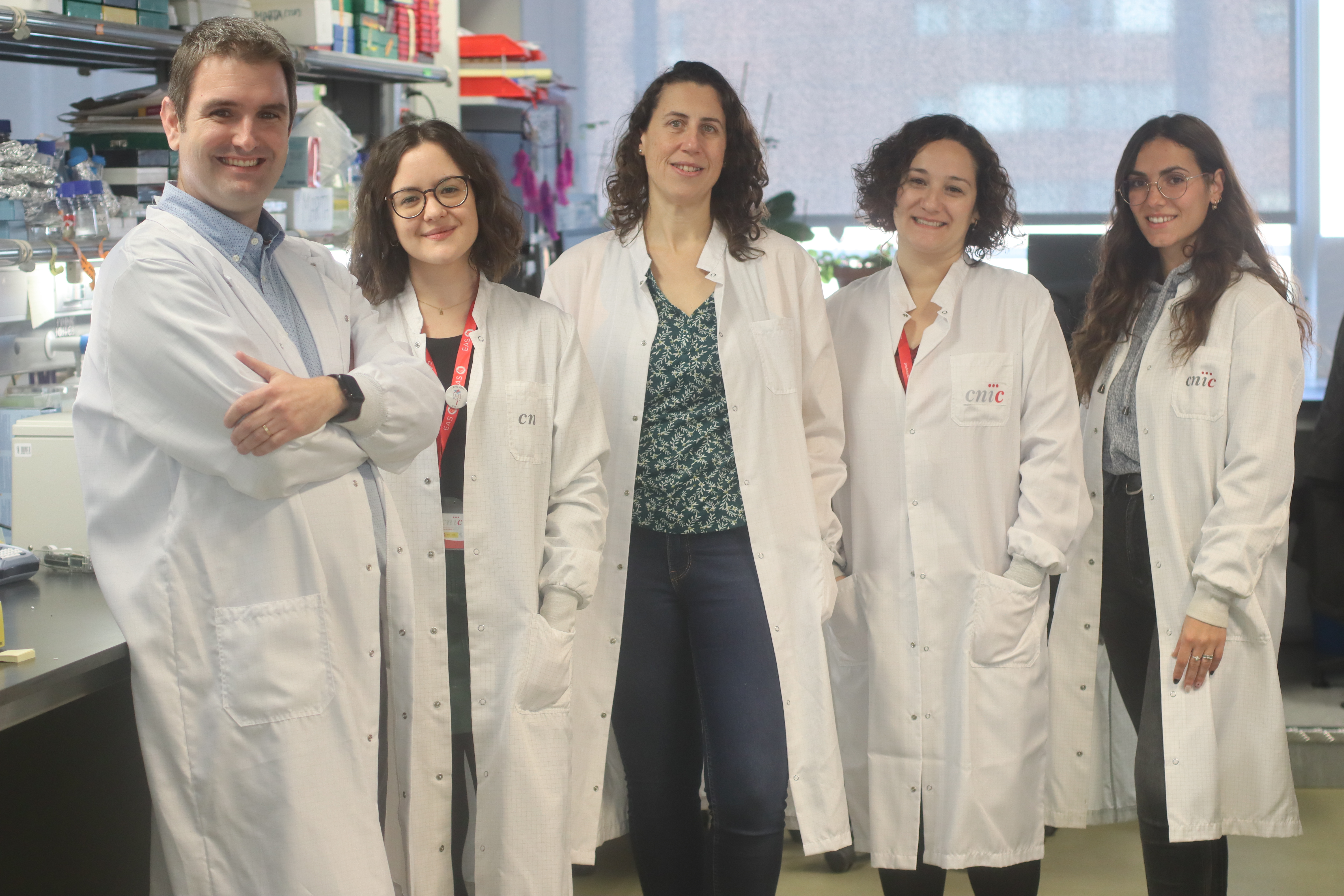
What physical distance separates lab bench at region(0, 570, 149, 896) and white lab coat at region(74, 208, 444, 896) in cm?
27

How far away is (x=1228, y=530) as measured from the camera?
2035mm

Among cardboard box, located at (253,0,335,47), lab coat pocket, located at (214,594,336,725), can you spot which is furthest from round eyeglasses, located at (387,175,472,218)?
cardboard box, located at (253,0,335,47)

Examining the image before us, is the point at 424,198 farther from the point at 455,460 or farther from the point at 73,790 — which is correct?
the point at 73,790

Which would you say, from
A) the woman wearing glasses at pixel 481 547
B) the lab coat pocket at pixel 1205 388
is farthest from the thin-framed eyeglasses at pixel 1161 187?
the woman wearing glasses at pixel 481 547

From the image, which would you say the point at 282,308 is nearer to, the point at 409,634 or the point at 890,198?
the point at 409,634

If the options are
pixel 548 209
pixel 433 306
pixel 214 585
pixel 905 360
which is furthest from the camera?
pixel 548 209

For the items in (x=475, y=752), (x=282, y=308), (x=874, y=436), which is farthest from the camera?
(x=874, y=436)

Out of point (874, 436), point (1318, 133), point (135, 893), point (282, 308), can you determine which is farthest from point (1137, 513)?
point (1318, 133)

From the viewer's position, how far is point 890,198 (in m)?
2.25

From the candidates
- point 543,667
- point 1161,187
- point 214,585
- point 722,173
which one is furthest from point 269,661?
point 1161,187

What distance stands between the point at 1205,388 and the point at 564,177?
274 centimetres

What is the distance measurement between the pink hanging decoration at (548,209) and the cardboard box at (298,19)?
4.72ft

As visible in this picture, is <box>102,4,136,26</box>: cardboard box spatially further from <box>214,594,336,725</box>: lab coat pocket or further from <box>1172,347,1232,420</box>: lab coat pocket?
<box>1172,347,1232,420</box>: lab coat pocket

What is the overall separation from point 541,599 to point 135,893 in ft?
2.65
